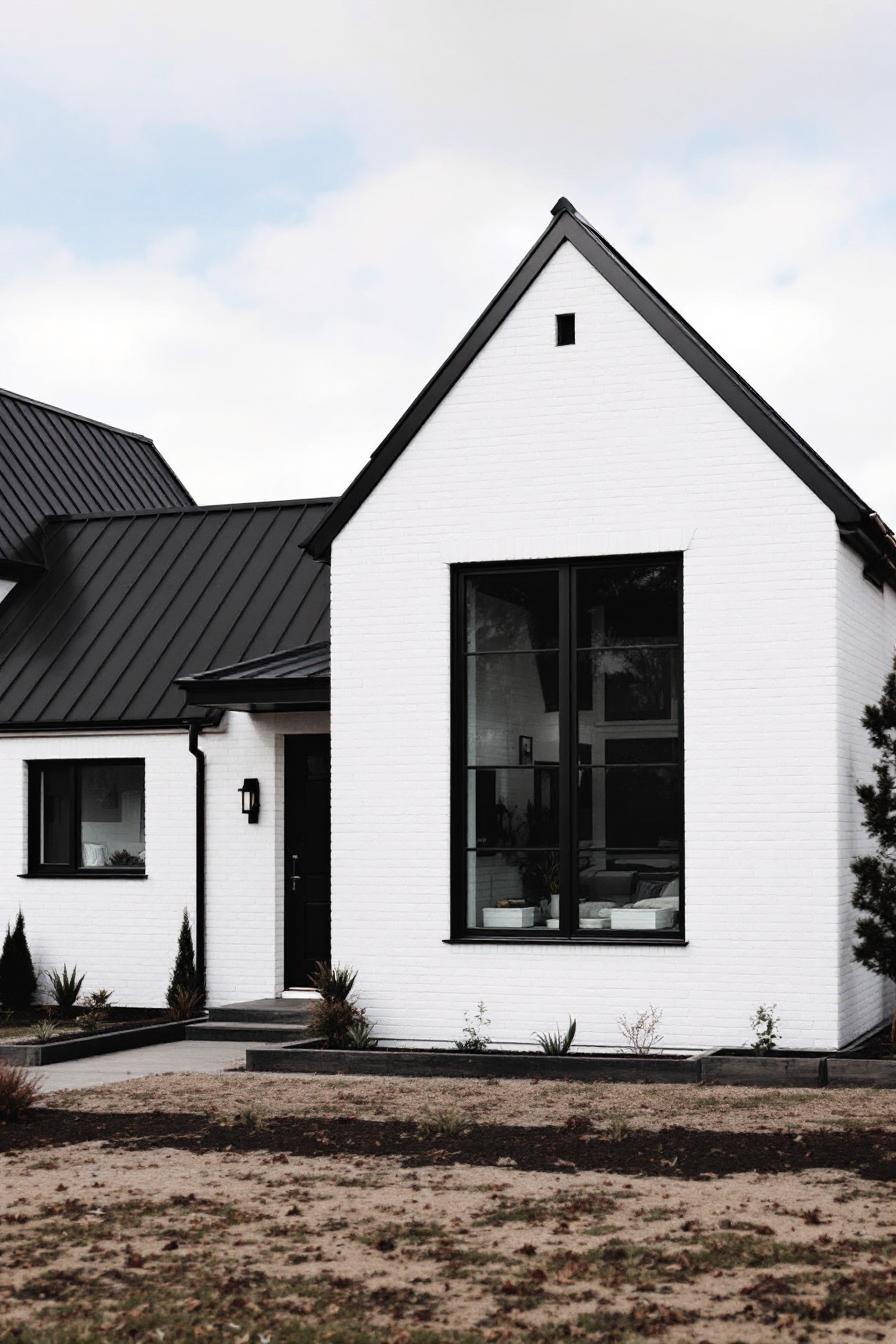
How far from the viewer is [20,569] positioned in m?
21.3

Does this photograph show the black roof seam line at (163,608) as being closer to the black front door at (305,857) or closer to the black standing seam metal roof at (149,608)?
the black standing seam metal roof at (149,608)

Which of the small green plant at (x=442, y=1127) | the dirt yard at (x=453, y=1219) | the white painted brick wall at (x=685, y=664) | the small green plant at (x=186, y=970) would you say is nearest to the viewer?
the dirt yard at (x=453, y=1219)

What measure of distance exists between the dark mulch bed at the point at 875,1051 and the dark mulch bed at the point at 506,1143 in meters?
2.96

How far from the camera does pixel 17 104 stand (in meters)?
15.2

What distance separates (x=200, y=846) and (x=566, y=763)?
497cm

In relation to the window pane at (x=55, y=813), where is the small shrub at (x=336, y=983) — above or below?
below

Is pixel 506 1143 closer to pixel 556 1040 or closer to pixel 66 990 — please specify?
pixel 556 1040

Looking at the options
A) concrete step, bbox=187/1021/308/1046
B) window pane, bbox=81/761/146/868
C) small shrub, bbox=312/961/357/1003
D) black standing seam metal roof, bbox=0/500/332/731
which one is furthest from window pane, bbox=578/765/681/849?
window pane, bbox=81/761/146/868

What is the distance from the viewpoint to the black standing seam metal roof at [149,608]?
19.1 m

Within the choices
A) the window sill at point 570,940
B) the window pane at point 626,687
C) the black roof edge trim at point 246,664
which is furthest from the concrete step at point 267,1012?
the window pane at point 626,687

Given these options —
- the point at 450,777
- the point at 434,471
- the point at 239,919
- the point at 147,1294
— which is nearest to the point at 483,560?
the point at 434,471

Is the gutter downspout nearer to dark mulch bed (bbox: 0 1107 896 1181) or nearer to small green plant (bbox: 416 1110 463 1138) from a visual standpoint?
dark mulch bed (bbox: 0 1107 896 1181)

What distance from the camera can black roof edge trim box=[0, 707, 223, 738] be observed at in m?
18.2

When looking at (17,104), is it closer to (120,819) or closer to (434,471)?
(434,471)
